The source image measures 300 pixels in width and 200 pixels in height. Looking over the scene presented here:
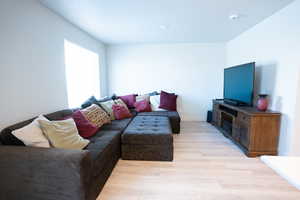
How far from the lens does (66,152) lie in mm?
1357

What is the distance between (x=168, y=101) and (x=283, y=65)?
2407 millimetres

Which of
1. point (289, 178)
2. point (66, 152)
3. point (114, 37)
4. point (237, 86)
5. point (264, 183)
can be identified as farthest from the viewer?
point (114, 37)

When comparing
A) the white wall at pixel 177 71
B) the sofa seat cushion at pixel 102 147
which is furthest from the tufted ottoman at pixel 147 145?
the white wall at pixel 177 71

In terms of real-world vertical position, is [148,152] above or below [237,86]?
below

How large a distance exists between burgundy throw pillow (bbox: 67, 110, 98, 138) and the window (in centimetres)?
83

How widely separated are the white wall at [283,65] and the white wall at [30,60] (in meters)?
3.45

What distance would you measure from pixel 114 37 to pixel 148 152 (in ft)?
9.28

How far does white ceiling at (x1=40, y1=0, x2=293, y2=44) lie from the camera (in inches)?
85.2

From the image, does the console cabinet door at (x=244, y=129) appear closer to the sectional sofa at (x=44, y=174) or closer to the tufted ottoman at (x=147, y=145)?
the tufted ottoman at (x=147, y=145)

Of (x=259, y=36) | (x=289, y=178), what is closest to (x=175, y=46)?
(x=259, y=36)

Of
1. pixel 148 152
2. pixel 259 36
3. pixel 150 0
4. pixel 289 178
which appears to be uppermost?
pixel 150 0

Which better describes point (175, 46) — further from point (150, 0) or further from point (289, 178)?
point (289, 178)

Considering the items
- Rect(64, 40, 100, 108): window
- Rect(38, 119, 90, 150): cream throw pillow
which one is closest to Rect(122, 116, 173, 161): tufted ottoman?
Rect(38, 119, 90, 150): cream throw pillow

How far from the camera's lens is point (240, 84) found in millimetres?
3107
